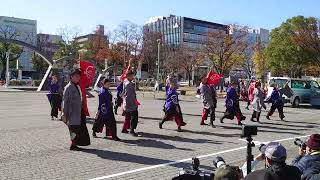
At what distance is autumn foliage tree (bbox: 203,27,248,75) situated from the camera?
53.1 metres

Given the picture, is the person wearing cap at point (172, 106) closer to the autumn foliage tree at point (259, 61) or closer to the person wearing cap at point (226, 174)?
the person wearing cap at point (226, 174)

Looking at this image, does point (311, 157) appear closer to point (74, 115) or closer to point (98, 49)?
point (74, 115)

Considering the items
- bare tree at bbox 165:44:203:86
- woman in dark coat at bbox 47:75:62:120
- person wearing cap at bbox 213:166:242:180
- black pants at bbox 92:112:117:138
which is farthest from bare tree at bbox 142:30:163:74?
person wearing cap at bbox 213:166:242:180

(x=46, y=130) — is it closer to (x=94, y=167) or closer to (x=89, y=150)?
(x=89, y=150)

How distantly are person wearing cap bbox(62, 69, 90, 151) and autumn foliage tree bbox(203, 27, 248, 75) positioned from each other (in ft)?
141

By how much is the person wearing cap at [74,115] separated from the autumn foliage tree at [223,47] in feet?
141

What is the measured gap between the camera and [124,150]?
32.9ft

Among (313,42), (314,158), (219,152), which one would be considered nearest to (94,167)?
(219,152)

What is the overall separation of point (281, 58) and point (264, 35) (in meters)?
95.7

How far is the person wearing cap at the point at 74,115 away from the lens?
9742 millimetres

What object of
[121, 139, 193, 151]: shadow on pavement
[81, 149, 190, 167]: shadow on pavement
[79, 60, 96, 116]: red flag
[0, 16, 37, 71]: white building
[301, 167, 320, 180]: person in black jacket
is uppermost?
[0, 16, 37, 71]: white building

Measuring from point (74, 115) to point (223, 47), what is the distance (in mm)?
44837

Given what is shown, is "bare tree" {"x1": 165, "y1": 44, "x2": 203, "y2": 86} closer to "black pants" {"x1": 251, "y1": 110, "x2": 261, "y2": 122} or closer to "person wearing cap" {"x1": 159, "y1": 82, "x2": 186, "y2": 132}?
"black pants" {"x1": 251, "y1": 110, "x2": 261, "y2": 122}

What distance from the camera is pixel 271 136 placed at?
13117mm
